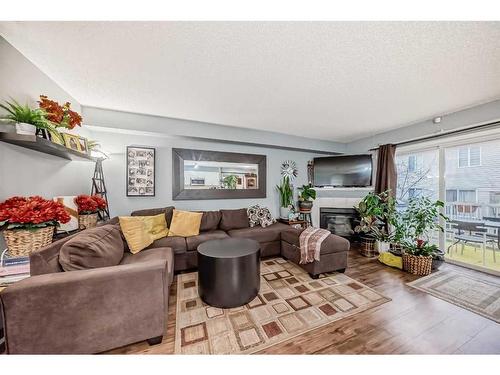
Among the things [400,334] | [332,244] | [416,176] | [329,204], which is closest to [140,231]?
[332,244]

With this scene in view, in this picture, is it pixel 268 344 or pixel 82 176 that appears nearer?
pixel 268 344

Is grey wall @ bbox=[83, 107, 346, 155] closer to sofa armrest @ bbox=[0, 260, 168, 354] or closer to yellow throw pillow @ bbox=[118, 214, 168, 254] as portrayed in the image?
yellow throw pillow @ bbox=[118, 214, 168, 254]

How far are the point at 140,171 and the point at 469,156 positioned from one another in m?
5.16

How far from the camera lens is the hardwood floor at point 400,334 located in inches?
49.5

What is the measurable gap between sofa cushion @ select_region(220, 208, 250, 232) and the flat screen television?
1.99 metres

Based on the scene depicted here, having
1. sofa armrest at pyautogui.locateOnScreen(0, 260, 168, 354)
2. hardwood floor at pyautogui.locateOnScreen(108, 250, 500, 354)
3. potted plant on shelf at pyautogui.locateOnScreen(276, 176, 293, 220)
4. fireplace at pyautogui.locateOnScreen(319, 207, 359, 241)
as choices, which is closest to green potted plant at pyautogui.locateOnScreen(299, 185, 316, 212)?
potted plant on shelf at pyautogui.locateOnScreen(276, 176, 293, 220)

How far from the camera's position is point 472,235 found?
263 centimetres

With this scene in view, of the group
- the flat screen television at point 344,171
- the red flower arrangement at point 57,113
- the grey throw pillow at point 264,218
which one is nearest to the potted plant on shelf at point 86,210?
the red flower arrangement at point 57,113
